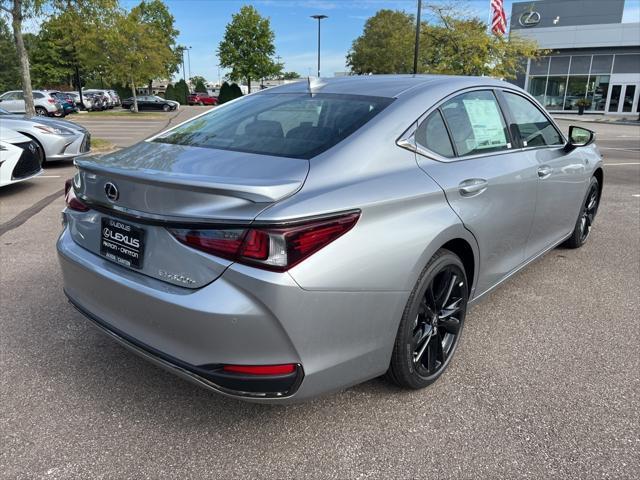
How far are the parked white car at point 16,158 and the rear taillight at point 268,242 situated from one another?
5858 millimetres

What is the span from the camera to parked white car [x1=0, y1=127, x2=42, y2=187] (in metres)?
6.61

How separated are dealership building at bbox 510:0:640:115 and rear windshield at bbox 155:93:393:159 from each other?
130 ft

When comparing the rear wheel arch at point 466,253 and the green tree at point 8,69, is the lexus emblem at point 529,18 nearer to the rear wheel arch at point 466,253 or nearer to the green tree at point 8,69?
the rear wheel arch at point 466,253

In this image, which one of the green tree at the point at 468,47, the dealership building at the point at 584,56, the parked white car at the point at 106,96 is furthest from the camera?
the parked white car at the point at 106,96

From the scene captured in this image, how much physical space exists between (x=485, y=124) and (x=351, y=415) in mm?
1920

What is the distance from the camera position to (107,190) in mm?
2303

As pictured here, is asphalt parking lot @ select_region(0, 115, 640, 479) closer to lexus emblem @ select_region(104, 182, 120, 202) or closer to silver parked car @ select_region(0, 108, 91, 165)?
lexus emblem @ select_region(104, 182, 120, 202)

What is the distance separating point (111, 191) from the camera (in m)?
2.28

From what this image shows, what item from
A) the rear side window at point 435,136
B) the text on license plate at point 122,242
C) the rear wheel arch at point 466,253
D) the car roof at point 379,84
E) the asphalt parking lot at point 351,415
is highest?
the car roof at point 379,84

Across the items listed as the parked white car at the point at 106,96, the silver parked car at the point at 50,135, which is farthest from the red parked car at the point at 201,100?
the silver parked car at the point at 50,135

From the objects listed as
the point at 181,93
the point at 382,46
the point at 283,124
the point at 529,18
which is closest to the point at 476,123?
the point at 283,124

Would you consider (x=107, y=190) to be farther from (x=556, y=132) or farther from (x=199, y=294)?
(x=556, y=132)

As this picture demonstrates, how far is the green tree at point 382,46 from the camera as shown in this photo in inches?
1836

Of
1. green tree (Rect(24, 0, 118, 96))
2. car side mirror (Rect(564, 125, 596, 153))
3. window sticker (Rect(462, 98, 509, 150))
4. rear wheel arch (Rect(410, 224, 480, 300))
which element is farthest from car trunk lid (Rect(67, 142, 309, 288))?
green tree (Rect(24, 0, 118, 96))
